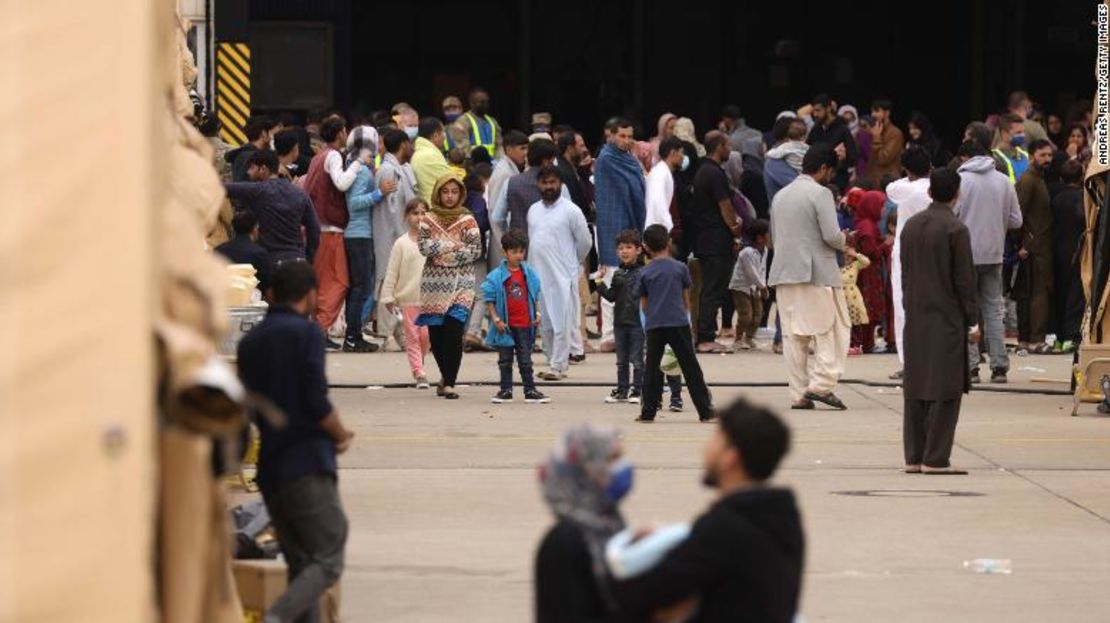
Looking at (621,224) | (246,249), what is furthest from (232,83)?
(246,249)

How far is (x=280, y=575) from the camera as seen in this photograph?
905 centimetres

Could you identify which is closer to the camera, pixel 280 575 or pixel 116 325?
pixel 116 325

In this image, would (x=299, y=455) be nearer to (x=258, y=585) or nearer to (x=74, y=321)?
(x=258, y=585)

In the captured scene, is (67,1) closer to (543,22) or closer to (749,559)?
(749,559)

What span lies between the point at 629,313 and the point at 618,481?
11.0 m

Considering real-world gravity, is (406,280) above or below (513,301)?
above

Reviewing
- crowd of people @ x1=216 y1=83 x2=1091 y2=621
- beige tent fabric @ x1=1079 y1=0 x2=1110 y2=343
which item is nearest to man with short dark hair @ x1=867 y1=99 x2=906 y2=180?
crowd of people @ x1=216 y1=83 x2=1091 y2=621

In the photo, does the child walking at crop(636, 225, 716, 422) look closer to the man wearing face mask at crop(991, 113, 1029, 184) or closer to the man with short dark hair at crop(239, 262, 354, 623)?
the man wearing face mask at crop(991, 113, 1029, 184)

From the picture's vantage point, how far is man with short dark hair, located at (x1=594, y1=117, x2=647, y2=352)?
20.4 metres

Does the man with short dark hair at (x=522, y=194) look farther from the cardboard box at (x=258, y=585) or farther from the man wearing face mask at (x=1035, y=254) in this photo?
the cardboard box at (x=258, y=585)

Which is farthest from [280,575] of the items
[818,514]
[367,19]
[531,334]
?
[367,19]

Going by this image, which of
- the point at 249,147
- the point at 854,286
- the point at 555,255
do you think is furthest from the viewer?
the point at 854,286

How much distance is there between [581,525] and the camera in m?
6.13

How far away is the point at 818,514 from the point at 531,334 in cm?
501
